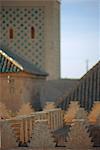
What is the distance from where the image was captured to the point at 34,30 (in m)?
16.0

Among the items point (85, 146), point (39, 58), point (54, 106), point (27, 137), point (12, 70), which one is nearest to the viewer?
point (85, 146)

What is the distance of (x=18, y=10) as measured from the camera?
1595cm

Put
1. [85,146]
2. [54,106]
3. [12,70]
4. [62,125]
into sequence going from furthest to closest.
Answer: [12,70] < [54,106] < [62,125] < [85,146]

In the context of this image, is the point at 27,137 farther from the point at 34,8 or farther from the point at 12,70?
the point at 34,8

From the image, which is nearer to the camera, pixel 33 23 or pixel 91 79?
pixel 91 79

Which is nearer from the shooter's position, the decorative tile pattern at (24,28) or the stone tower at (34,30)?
the stone tower at (34,30)

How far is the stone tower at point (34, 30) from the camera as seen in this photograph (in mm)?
15734

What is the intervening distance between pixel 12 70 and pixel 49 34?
5.59 metres

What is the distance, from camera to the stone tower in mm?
15734

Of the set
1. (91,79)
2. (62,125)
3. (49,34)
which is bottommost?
(62,125)

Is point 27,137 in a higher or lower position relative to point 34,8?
lower

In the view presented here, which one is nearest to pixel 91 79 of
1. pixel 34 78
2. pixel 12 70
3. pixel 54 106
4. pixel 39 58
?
pixel 54 106

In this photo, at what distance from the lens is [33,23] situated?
15992mm

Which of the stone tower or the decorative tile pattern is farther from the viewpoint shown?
the decorative tile pattern
